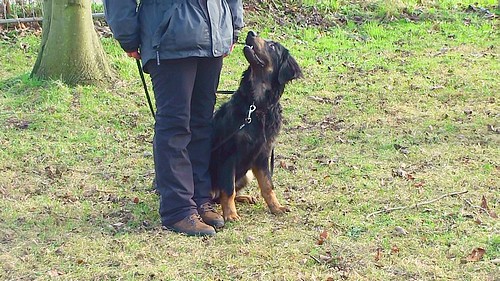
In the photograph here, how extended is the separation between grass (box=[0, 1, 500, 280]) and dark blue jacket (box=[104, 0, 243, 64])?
4.02 feet

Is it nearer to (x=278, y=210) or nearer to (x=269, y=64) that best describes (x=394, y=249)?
(x=278, y=210)

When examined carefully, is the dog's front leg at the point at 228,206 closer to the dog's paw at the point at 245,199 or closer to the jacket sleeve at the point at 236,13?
the dog's paw at the point at 245,199

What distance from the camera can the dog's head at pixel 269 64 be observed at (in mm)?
4961

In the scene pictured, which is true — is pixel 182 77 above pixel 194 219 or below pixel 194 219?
above

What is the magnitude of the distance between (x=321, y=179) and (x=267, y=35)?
581cm

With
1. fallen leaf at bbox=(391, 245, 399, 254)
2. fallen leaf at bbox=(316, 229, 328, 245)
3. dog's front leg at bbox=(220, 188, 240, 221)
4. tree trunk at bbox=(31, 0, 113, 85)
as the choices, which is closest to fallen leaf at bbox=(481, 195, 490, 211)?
fallen leaf at bbox=(391, 245, 399, 254)

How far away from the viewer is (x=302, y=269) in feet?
13.5

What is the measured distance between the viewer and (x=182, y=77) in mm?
4398

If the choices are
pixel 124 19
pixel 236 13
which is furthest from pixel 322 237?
pixel 124 19

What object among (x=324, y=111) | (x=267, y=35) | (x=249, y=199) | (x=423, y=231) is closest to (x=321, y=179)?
(x=249, y=199)

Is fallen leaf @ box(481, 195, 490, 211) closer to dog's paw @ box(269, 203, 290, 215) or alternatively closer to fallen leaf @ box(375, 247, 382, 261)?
fallen leaf @ box(375, 247, 382, 261)

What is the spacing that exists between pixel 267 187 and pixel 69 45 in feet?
12.7

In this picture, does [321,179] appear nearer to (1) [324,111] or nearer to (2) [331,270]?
(2) [331,270]

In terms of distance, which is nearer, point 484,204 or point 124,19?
point 124,19
